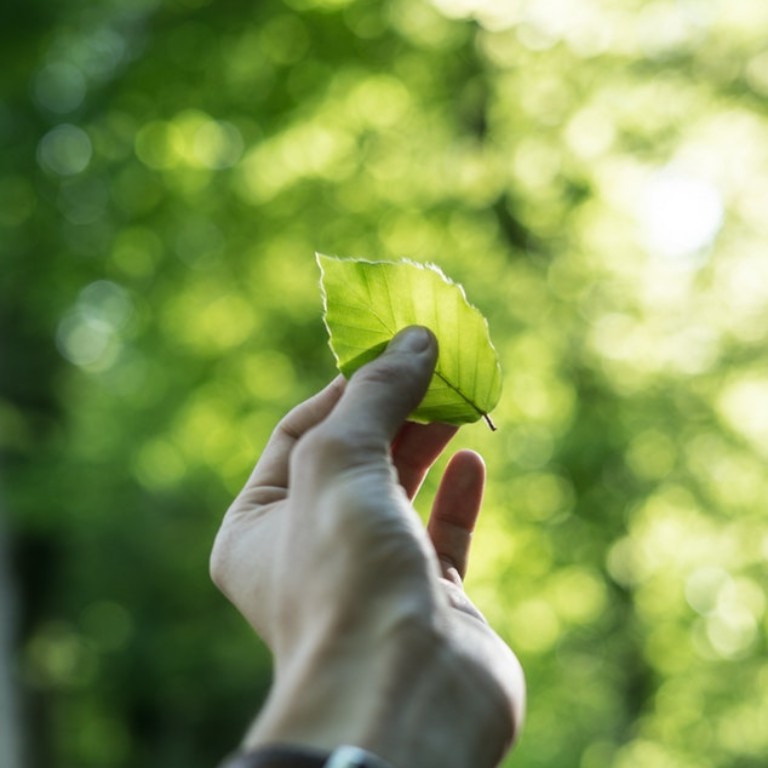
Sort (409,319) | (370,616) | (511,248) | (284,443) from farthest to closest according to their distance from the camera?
(511,248), (284,443), (409,319), (370,616)

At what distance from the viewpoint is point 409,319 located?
1242mm

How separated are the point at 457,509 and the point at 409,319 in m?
0.31

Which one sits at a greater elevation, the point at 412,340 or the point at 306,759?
the point at 412,340

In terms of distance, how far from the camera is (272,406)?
6070 millimetres

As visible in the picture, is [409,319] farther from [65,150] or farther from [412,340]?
[65,150]

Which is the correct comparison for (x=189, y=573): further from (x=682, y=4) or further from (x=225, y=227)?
(x=682, y=4)

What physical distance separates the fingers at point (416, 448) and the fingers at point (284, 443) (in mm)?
116

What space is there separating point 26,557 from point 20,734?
127 centimetres

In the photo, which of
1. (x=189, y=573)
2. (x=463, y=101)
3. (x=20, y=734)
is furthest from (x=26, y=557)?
(x=463, y=101)

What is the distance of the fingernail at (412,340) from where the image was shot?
3.86 feet

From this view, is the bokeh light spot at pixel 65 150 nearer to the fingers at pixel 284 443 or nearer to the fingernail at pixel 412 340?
the fingers at pixel 284 443

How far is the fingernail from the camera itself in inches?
46.3

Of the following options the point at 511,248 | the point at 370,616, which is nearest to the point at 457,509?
the point at 370,616

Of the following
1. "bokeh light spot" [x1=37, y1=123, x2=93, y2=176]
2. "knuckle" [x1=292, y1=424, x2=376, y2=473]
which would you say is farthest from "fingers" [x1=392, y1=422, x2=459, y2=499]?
"bokeh light spot" [x1=37, y1=123, x2=93, y2=176]
